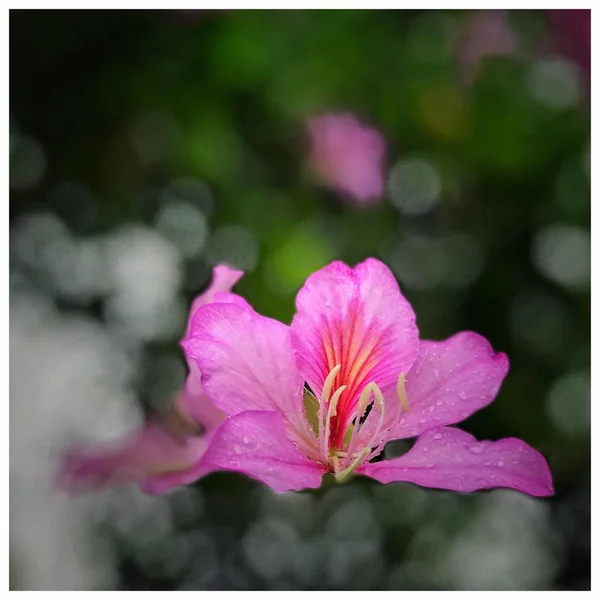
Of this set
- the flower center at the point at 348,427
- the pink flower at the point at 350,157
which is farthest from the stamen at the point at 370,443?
the pink flower at the point at 350,157

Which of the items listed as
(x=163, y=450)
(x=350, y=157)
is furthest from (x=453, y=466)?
(x=350, y=157)

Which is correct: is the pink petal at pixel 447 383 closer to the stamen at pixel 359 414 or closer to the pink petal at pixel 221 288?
the stamen at pixel 359 414

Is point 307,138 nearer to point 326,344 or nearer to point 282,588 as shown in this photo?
point 326,344

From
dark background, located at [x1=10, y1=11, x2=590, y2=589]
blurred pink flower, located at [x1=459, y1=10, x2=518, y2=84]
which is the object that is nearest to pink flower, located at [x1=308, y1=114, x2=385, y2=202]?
dark background, located at [x1=10, y1=11, x2=590, y2=589]

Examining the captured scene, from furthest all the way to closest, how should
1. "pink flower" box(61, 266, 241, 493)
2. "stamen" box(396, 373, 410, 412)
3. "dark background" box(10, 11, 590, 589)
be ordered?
"dark background" box(10, 11, 590, 589) < "pink flower" box(61, 266, 241, 493) < "stamen" box(396, 373, 410, 412)

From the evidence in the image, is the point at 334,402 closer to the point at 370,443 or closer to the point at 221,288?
the point at 370,443

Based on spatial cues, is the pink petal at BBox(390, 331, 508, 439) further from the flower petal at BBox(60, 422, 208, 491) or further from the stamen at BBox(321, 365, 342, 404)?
the flower petal at BBox(60, 422, 208, 491)

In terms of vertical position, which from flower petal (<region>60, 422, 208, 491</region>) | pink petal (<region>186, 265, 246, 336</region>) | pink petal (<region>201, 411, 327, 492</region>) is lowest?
flower petal (<region>60, 422, 208, 491</region>)
